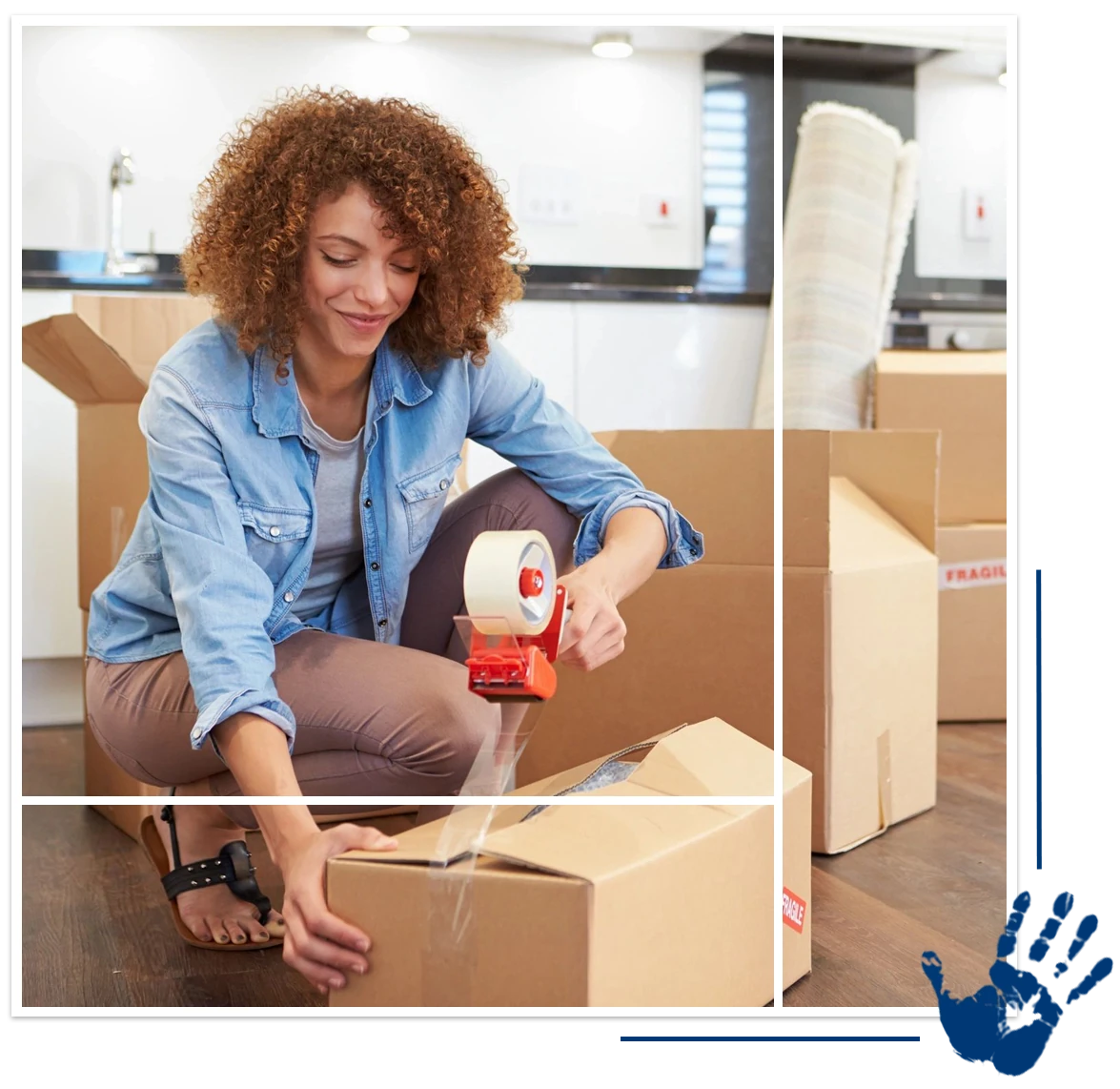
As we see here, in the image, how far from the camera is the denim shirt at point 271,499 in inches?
42.3

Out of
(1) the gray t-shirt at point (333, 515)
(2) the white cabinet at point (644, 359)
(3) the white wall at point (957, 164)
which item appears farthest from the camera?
(3) the white wall at point (957, 164)

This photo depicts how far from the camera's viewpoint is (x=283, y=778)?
3.34 ft

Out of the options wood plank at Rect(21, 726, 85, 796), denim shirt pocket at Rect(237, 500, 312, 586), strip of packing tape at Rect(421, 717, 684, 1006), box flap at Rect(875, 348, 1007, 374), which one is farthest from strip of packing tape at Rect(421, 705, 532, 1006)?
box flap at Rect(875, 348, 1007, 374)

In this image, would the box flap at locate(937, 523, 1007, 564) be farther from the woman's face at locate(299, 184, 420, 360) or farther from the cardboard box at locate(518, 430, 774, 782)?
the woman's face at locate(299, 184, 420, 360)

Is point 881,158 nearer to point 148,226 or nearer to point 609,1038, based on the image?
point 148,226

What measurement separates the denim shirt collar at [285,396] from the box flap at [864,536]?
643 mm

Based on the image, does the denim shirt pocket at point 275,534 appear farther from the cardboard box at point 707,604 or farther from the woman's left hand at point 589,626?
the cardboard box at point 707,604

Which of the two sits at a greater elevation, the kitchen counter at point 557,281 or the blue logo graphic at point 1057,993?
the kitchen counter at point 557,281

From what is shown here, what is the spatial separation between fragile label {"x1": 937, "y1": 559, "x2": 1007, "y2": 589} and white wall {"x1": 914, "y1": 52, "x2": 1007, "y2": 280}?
92 centimetres

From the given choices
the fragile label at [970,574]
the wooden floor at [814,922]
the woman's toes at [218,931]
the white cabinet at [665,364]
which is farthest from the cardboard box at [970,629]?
the woman's toes at [218,931]

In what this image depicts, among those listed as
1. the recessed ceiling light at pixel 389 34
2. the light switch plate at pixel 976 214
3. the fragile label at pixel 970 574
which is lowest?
the fragile label at pixel 970 574

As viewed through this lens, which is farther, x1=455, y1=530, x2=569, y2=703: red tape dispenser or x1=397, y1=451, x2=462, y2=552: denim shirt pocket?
x1=397, y1=451, x2=462, y2=552: denim shirt pocket

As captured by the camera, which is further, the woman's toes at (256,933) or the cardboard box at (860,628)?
the cardboard box at (860,628)

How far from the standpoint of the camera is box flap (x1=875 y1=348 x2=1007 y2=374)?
244 centimetres
